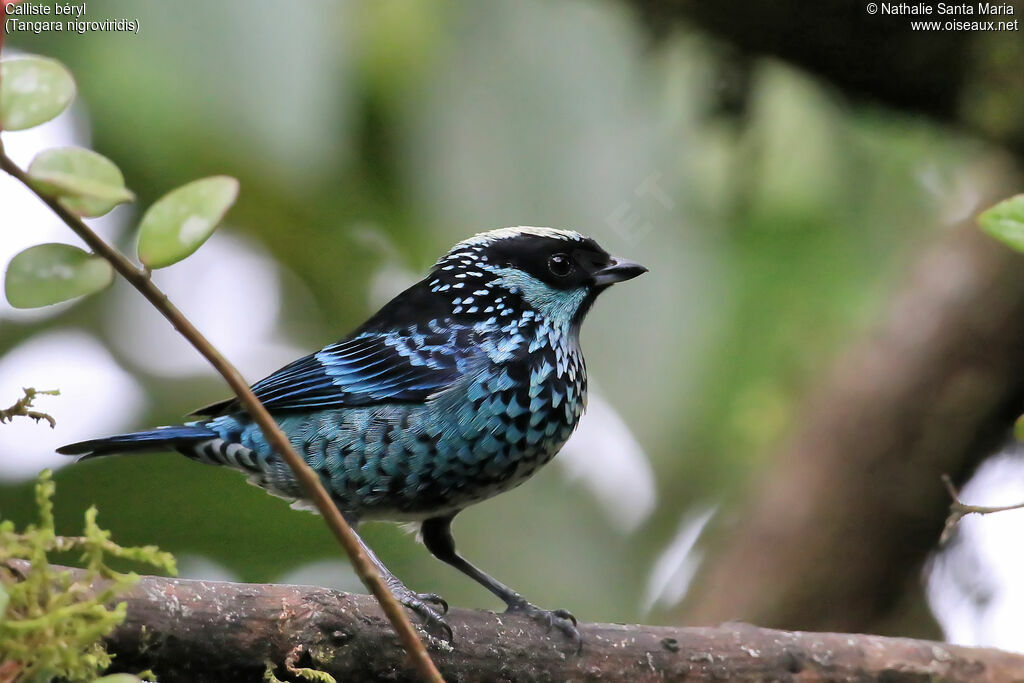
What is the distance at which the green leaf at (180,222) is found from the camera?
52.0 inches

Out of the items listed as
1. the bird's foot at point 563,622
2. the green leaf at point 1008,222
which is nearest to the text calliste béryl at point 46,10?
the bird's foot at point 563,622

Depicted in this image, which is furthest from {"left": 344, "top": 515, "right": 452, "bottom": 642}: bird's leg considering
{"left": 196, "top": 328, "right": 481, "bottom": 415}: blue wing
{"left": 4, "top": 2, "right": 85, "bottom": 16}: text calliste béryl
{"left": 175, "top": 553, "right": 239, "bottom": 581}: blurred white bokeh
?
{"left": 4, "top": 2, "right": 85, "bottom": 16}: text calliste béryl

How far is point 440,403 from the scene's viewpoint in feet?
10.2

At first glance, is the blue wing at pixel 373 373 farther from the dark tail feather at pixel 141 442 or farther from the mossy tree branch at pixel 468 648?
the mossy tree branch at pixel 468 648

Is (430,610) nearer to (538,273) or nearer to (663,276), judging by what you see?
(538,273)

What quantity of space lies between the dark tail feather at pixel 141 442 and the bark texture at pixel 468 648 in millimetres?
807

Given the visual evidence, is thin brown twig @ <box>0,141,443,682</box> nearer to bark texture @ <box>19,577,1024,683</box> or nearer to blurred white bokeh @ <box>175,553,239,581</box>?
bark texture @ <box>19,577,1024,683</box>

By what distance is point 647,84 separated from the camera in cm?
511

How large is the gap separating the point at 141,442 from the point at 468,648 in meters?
1.15

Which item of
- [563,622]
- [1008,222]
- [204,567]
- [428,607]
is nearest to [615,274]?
[563,622]

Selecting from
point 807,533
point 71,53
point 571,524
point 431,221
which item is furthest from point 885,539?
point 71,53

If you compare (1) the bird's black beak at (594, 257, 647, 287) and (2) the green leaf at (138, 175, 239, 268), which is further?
(1) the bird's black beak at (594, 257, 647, 287)

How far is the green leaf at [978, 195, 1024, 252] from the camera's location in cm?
173

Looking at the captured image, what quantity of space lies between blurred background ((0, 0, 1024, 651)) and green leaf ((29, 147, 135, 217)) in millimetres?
2894
